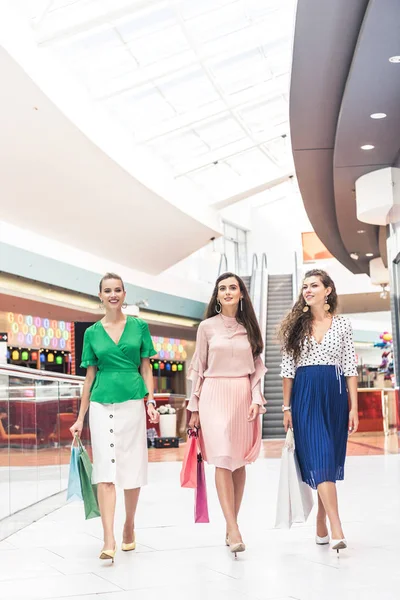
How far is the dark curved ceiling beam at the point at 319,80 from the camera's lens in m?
6.29

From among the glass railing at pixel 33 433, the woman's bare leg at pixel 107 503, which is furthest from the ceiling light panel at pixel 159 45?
the woman's bare leg at pixel 107 503

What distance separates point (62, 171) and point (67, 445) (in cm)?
683

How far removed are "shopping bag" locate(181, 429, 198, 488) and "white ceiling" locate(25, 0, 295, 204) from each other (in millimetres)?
9066

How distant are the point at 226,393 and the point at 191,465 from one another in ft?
1.54

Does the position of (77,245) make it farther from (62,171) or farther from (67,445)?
(67,445)

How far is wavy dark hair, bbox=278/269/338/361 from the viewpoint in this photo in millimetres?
4840

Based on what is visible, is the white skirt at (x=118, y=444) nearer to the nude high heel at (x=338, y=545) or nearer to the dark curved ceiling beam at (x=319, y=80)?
the nude high heel at (x=338, y=545)

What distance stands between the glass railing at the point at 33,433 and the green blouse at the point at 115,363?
1063 millimetres

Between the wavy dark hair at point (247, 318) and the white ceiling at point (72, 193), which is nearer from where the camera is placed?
the wavy dark hair at point (247, 318)

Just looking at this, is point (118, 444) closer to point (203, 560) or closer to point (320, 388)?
point (203, 560)

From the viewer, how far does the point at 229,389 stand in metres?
4.80

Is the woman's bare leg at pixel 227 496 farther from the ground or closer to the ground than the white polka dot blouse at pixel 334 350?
closer to the ground

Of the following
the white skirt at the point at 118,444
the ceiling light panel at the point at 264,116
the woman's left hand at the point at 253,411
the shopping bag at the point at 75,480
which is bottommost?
the shopping bag at the point at 75,480

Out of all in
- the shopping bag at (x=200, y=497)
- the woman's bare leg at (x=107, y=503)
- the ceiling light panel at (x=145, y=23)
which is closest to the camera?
the woman's bare leg at (x=107, y=503)
